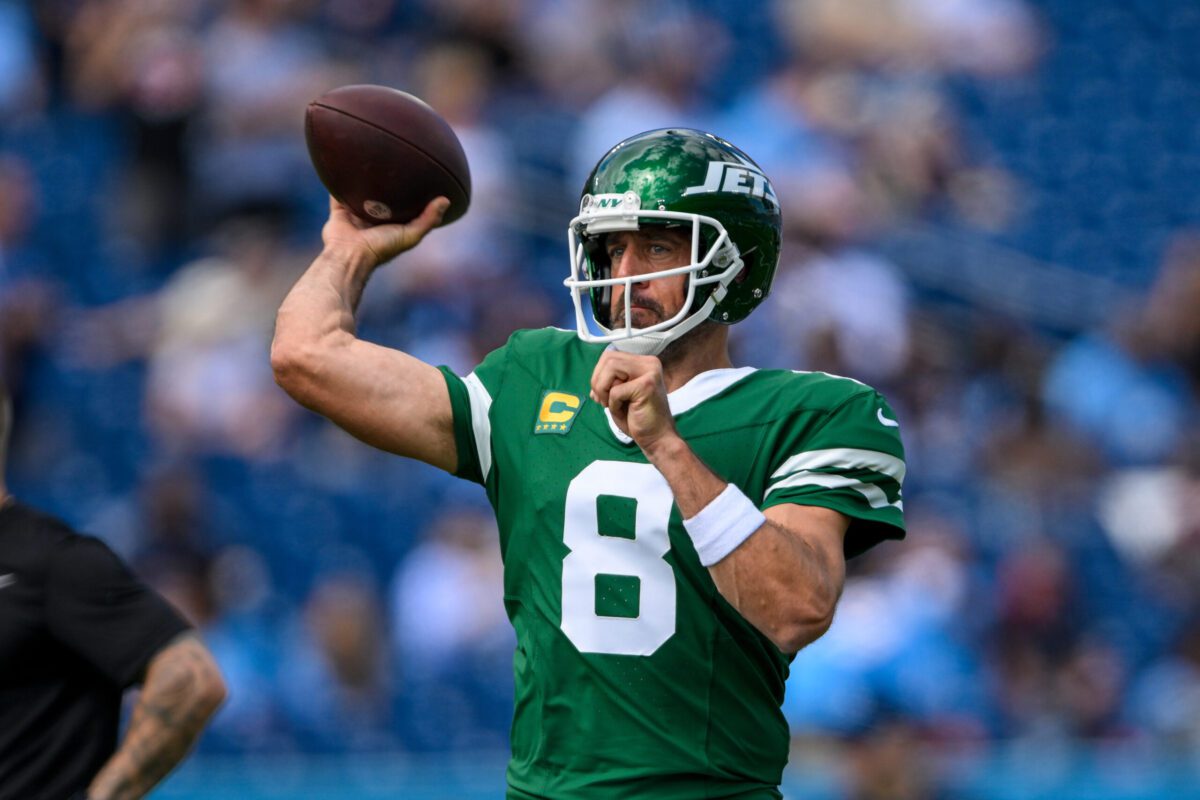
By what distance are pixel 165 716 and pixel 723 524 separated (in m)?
1.39

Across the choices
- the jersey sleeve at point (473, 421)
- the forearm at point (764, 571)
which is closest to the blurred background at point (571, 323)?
the jersey sleeve at point (473, 421)

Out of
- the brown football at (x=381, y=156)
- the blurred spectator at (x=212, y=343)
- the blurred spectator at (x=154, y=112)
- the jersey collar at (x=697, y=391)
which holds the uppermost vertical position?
the blurred spectator at (x=154, y=112)

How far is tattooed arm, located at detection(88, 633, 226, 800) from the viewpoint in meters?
3.55

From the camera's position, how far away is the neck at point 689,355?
10.8 ft

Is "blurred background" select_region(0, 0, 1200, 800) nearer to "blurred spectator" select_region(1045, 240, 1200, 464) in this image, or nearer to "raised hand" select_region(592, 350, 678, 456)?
"blurred spectator" select_region(1045, 240, 1200, 464)

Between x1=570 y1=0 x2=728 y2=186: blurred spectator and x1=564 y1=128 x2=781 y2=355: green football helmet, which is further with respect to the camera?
x1=570 y1=0 x2=728 y2=186: blurred spectator

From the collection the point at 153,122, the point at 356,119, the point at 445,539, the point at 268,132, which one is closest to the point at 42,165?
the point at 153,122

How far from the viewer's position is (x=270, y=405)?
8570 mm

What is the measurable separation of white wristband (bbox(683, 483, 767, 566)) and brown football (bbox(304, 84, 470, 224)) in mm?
1062

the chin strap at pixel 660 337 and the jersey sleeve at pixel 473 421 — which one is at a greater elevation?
the chin strap at pixel 660 337

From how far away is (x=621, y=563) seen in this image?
122 inches

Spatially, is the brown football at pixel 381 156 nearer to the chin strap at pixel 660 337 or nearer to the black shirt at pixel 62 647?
the chin strap at pixel 660 337

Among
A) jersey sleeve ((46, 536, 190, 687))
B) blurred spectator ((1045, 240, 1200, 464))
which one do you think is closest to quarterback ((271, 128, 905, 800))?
jersey sleeve ((46, 536, 190, 687))

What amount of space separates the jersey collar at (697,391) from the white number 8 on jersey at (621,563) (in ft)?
0.30
